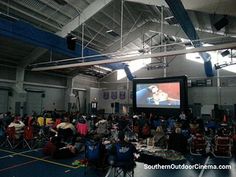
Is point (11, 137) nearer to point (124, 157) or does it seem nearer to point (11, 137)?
point (11, 137)

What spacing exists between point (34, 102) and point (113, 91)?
779cm

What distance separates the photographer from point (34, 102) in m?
14.9

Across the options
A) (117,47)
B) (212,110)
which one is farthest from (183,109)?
(117,47)

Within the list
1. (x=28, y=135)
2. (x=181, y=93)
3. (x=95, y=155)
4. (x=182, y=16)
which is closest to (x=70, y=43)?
(x=28, y=135)

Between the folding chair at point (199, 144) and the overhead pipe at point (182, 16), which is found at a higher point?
the overhead pipe at point (182, 16)

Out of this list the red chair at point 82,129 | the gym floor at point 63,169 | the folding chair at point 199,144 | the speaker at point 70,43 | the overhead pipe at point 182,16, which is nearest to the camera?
the gym floor at point 63,169

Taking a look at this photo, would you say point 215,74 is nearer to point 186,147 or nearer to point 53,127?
point 186,147

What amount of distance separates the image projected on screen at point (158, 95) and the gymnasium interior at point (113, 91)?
0.08 meters

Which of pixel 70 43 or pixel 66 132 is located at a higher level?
pixel 70 43

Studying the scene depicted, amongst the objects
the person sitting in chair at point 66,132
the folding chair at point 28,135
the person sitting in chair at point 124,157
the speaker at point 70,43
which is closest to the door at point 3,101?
the speaker at point 70,43

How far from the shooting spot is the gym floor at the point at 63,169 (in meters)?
5.17

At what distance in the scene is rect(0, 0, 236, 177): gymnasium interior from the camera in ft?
19.5

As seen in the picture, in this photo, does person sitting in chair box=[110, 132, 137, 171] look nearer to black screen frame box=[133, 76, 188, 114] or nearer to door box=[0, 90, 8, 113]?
door box=[0, 90, 8, 113]

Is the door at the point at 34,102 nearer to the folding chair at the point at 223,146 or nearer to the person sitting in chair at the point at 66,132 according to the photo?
the person sitting in chair at the point at 66,132
